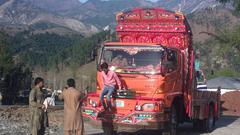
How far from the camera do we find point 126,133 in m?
15.8

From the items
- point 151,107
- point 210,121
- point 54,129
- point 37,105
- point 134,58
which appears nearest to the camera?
point 37,105

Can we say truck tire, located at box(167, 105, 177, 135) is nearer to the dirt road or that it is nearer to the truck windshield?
Answer: the truck windshield

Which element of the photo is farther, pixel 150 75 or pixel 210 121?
pixel 210 121

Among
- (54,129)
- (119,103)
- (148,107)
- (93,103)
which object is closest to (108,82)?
(119,103)

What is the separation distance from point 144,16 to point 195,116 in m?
3.64

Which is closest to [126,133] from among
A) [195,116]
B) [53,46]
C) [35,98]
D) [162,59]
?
[195,116]

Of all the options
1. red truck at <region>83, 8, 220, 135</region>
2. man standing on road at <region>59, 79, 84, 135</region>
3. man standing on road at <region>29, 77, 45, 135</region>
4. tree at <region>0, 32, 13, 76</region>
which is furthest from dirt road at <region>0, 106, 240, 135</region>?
tree at <region>0, 32, 13, 76</region>

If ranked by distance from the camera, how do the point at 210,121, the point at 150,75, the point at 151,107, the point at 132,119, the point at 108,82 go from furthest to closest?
the point at 210,121 → the point at 150,75 → the point at 108,82 → the point at 132,119 → the point at 151,107

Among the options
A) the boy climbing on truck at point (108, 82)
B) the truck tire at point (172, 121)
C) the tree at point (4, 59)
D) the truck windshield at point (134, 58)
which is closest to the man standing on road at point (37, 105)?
the boy climbing on truck at point (108, 82)

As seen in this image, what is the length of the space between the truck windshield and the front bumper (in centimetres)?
129

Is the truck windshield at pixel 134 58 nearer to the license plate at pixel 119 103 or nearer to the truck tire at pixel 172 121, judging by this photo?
the license plate at pixel 119 103

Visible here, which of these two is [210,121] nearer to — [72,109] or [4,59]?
[72,109]

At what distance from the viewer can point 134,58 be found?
13758 millimetres

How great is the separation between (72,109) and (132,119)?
95.0 inches
